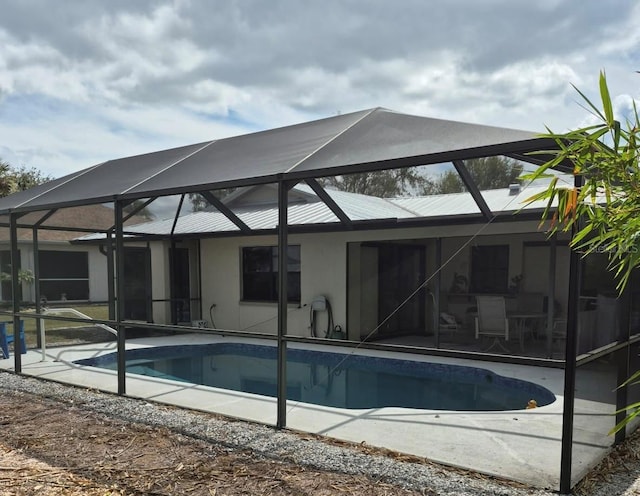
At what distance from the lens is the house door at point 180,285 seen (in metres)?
12.5

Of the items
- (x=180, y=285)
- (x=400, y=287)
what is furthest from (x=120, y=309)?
(x=400, y=287)

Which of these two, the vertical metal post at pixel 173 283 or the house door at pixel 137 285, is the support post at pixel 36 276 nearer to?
the house door at pixel 137 285

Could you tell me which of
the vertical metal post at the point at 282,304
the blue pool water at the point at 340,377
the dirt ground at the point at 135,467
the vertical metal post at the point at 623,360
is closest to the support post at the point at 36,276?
the blue pool water at the point at 340,377

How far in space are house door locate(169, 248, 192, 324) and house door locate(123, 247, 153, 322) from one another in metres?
0.63

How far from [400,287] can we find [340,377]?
11.5 feet

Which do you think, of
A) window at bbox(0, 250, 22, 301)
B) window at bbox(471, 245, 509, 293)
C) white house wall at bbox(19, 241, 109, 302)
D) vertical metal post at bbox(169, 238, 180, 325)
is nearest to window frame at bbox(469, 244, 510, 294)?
window at bbox(471, 245, 509, 293)

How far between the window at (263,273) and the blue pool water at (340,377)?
1.38 m

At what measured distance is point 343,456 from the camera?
398 centimetres

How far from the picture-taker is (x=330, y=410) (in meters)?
5.45

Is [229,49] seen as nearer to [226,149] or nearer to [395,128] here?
[226,149]

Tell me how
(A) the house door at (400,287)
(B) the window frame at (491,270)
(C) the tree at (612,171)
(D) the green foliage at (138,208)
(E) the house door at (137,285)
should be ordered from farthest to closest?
(E) the house door at (137,285)
(A) the house door at (400,287)
(B) the window frame at (491,270)
(D) the green foliage at (138,208)
(C) the tree at (612,171)

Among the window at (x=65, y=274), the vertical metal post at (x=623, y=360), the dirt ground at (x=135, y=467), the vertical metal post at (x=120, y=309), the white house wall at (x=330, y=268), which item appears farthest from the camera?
the window at (x=65, y=274)

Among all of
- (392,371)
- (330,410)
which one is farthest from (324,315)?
(330,410)

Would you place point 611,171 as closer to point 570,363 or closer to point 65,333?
point 570,363
